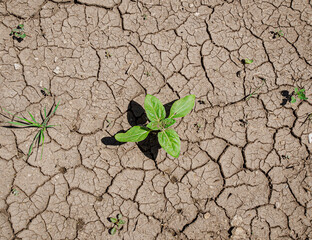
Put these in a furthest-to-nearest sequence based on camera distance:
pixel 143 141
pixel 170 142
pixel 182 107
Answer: pixel 143 141 < pixel 182 107 < pixel 170 142

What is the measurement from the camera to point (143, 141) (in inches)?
112

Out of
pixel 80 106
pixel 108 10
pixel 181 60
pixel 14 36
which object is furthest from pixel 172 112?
pixel 14 36

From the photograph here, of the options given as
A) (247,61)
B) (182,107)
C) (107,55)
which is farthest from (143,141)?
(247,61)

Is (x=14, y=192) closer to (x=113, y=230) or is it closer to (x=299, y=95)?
(x=113, y=230)

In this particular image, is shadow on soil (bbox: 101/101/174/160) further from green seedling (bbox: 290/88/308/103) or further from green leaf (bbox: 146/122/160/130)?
green seedling (bbox: 290/88/308/103)

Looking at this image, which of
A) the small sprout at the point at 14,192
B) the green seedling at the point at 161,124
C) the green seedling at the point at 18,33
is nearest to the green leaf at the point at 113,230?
the green seedling at the point at 161,124

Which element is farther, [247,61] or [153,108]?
[247,61]

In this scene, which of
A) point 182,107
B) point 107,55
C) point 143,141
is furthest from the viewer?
point 107,55

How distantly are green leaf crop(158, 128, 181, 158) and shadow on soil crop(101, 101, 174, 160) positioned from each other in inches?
7.7

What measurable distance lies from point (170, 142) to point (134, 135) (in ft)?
1.23

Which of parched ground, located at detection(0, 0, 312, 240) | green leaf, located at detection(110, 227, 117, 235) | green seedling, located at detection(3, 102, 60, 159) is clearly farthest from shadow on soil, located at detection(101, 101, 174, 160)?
green leaf, located at detection(110, 227, 117, 235)

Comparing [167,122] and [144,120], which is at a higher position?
[144,120]

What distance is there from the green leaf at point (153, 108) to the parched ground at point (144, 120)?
24 centimetres

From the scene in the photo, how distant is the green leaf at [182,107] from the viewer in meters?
2.69
